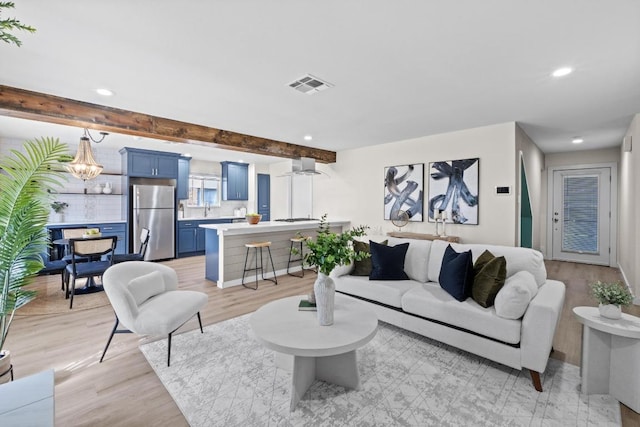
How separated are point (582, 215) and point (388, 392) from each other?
22.9ft

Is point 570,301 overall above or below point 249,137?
below

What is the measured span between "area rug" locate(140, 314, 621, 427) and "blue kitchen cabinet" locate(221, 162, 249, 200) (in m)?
5.87

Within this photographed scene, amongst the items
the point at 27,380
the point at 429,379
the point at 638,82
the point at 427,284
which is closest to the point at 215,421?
the point at 27,380

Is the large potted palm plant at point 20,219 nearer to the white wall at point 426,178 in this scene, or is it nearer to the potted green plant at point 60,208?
the white wall at point 426,178

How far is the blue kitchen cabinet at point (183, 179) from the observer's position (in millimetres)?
7098

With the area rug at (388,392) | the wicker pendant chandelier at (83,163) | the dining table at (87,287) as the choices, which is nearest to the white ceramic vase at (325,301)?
the area rug at (388,392)

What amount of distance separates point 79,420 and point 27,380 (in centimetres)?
41

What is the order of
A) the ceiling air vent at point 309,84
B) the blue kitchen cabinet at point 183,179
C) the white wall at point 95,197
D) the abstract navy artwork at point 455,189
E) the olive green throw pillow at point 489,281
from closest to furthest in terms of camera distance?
the olive green throw pillow at point 489,281 < the ceiling air vent at point 309,84 < the abstract navy artwork at point 455,189 < the white wall at point 95,197 < the blue kitchen cabinet at point 183,179

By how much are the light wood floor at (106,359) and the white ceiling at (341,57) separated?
246cm

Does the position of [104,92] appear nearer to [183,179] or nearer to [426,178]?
[183,179]

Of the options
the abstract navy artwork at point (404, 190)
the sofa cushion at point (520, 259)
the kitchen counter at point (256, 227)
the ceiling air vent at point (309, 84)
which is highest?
the ceiling air vent at point (309, 84)

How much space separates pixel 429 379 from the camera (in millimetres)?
2189

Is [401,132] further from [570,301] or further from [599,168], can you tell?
[599,168]

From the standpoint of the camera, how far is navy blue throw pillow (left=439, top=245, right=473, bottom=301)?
101 inches
